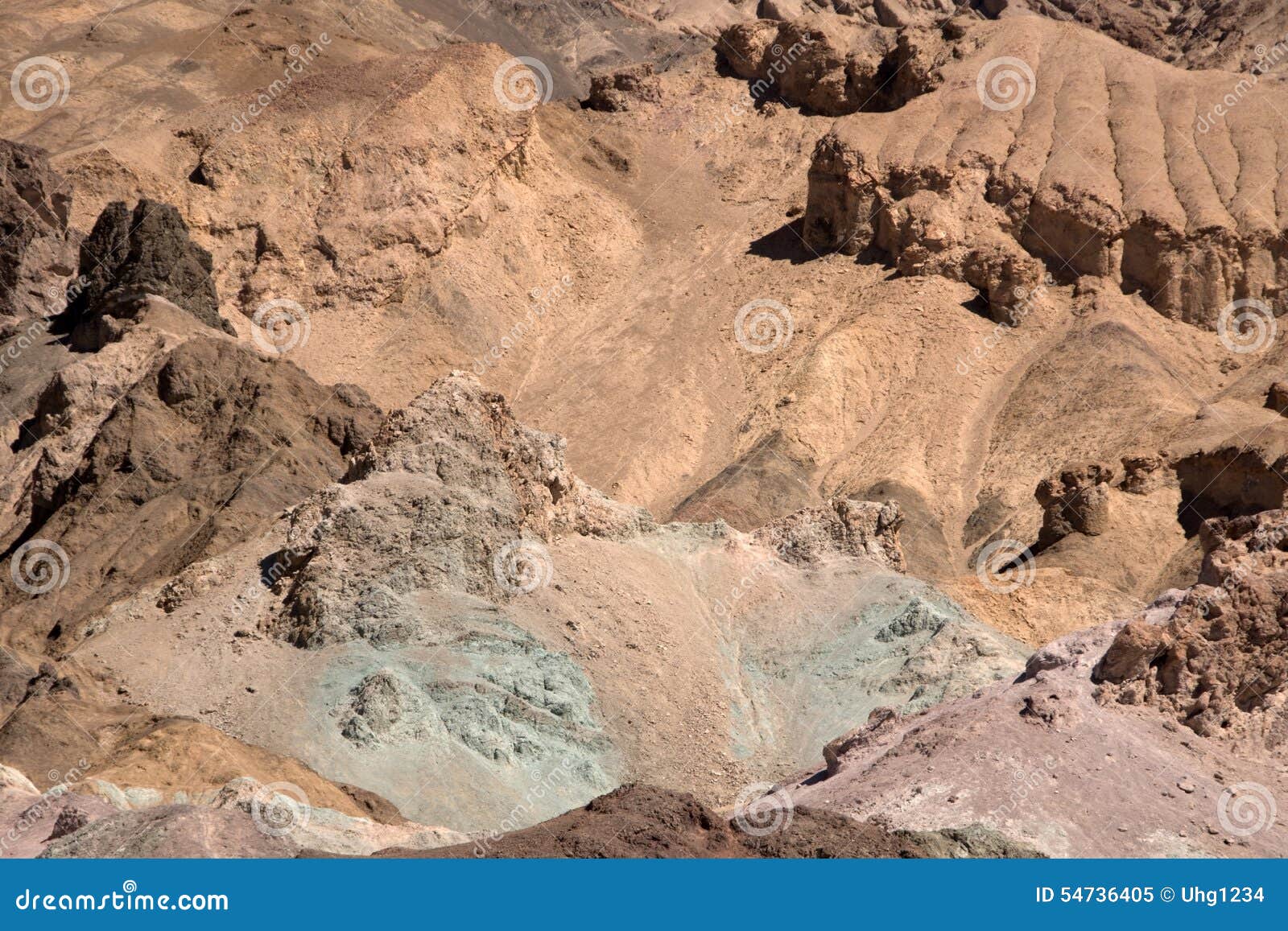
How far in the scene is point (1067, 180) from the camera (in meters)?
57.4

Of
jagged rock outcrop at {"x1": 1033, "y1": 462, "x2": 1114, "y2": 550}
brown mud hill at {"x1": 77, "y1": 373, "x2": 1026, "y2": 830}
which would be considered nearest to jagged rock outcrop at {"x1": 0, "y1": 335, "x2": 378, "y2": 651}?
brown mud hill at {"x1": 77, "y1": 373, "x2": 1026, "y2": 830}

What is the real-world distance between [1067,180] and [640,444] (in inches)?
636

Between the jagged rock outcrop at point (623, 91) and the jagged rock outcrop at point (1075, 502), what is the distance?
119 feet

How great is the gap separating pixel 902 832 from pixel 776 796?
12.6ft

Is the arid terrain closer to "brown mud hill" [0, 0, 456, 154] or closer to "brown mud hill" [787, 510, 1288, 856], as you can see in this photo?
"brown mud hill" [787, 510, 1288, 856]

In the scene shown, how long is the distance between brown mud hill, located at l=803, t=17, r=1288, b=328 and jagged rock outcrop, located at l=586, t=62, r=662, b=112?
14.9 metres

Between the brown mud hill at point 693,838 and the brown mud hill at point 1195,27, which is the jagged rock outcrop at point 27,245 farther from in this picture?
the brown mud hill at point 1195,27

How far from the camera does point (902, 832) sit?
18312 millimetres

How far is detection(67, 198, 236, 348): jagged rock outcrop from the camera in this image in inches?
1816

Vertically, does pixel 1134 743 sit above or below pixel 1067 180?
above

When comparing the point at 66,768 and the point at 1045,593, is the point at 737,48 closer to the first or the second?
the point at 1045,593

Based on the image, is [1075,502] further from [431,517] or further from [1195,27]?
[1195,27]

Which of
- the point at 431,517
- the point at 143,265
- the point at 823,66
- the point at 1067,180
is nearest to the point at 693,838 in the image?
the point at 431,517

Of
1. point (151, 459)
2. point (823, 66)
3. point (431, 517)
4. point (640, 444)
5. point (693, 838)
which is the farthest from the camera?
point (823, 66)
